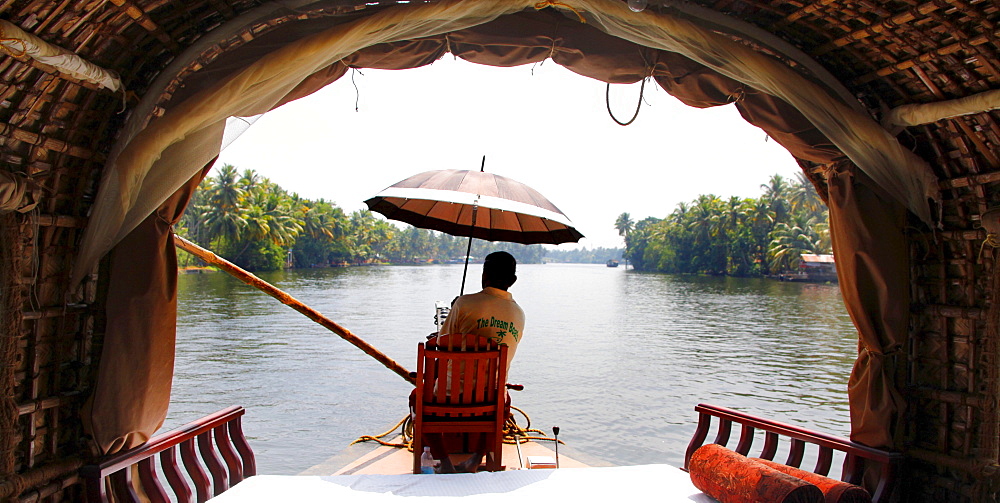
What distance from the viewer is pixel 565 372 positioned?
44.2ft

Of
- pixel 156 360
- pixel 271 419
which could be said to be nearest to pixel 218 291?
pixel 271 419

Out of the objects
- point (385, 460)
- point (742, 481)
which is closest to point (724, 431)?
point (742, 481)

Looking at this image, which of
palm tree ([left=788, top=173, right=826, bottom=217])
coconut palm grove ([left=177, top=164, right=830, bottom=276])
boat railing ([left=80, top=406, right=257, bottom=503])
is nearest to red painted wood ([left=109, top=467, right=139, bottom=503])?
boat railing ([left=80, top=406, right=257, bottom=503])

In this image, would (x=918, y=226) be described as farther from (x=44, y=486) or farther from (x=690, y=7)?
(x=44, y=486)

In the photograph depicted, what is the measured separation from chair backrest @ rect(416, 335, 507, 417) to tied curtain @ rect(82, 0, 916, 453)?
1.06 m

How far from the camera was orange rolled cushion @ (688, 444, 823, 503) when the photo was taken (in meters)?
2.04

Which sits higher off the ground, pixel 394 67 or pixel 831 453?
pixel 394 67

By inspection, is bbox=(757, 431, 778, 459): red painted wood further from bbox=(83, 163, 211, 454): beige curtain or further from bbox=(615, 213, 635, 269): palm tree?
bbox=(615, 213, 635, 269): palm tree

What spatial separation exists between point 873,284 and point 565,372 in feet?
36.0

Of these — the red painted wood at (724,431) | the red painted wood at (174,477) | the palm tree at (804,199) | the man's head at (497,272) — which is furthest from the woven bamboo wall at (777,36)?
the palm tree at (804,199)

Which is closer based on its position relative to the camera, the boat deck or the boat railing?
the boat railing

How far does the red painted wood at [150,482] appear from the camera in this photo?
2.44 m

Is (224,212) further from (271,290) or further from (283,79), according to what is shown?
(283,79)

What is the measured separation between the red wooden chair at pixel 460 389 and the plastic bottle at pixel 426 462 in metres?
0.02
